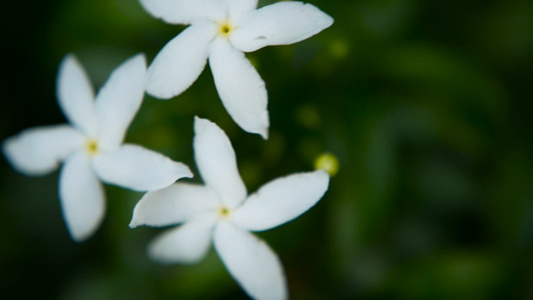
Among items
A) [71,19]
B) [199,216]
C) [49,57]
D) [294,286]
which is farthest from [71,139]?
[294,286]

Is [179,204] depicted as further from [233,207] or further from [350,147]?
[350,147]

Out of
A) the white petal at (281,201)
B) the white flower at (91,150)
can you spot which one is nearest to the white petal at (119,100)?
the white flower at (91,150)

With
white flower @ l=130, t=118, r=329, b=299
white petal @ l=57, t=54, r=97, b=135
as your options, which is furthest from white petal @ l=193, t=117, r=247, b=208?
white petal @ l=57, t=54, r=97, b=135

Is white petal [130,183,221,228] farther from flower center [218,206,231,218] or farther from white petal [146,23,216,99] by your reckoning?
white petal [146,23,216,99]

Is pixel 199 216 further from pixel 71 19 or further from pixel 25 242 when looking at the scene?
pixel 25 242

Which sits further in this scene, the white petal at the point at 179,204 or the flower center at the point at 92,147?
the flower center at the point at 92,147

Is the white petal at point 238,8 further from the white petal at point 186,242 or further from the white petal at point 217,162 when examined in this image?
the white petal at point 186,242

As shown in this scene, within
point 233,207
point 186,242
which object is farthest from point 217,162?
point 186,242
